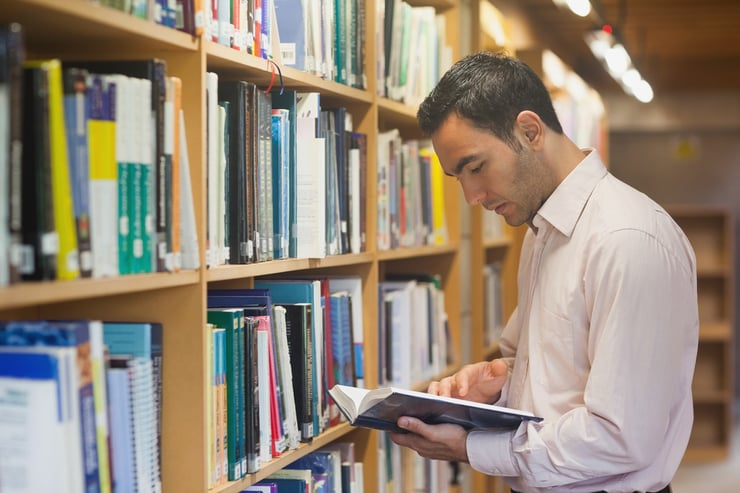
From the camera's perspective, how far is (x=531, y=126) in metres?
2.01

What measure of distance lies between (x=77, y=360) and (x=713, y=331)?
6759mm

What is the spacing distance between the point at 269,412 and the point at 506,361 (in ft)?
2.16

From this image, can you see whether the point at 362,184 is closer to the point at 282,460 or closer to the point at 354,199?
the point at 354,199

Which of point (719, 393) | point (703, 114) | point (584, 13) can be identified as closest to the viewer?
point (584, 13)

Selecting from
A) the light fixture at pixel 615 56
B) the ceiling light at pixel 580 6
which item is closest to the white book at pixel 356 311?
the ceiling light at pixel 580 6

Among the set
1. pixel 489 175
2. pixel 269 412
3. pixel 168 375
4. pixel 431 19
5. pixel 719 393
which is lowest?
pixel 719 393

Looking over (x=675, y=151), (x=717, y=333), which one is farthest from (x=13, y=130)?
(x=675, y=151)

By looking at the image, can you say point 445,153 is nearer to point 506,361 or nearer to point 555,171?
point 555,171

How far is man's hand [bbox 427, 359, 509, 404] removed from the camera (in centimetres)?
233

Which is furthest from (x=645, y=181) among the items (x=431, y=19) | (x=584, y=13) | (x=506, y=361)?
(x=506, y=361)

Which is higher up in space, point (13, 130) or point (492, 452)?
point (13, 130)

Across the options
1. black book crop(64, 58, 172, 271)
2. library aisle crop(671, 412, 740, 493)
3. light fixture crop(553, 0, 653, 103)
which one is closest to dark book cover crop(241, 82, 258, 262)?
black book crop(64, 58, 172, 271)

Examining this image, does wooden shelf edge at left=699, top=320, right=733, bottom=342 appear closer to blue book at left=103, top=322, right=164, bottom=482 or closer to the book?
blue book at left=103, top=322, right=164, bottom=482

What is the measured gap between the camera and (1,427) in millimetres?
1369
